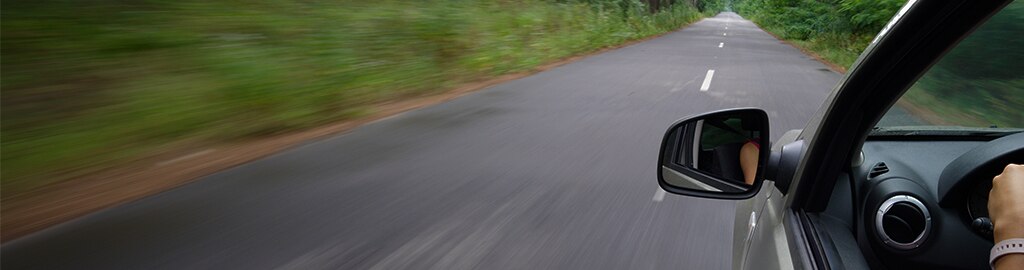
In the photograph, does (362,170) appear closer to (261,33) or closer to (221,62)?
(221,62)

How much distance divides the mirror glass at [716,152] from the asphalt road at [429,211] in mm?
1457

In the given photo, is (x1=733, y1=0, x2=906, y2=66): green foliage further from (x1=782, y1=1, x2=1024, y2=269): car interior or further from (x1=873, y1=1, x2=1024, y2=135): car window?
(x1=782, y1=1, x2=1024, y2=269): car interior

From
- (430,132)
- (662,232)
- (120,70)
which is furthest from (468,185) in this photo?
(120,70)

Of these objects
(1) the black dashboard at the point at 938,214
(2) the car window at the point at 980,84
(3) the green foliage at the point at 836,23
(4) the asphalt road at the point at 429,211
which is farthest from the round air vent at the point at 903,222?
(3) the green foliage at the point at 836,23

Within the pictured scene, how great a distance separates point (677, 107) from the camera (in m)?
8.42

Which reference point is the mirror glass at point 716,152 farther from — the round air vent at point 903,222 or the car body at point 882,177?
the round air vent at point 903,222

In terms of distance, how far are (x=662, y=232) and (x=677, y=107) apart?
16.5 ft

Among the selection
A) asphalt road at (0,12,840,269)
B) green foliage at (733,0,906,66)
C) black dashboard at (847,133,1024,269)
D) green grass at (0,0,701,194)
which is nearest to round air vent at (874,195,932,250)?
black dashboard at (847,133,1024,269)

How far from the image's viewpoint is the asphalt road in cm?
329

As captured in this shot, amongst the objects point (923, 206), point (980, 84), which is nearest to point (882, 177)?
point (923, 206)

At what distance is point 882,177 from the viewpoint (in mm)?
1521

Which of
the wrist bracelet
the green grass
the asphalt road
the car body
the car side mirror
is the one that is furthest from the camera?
the green grass

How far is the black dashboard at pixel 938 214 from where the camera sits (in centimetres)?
131

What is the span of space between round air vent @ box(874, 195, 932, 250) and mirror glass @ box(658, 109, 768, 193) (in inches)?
11.4
